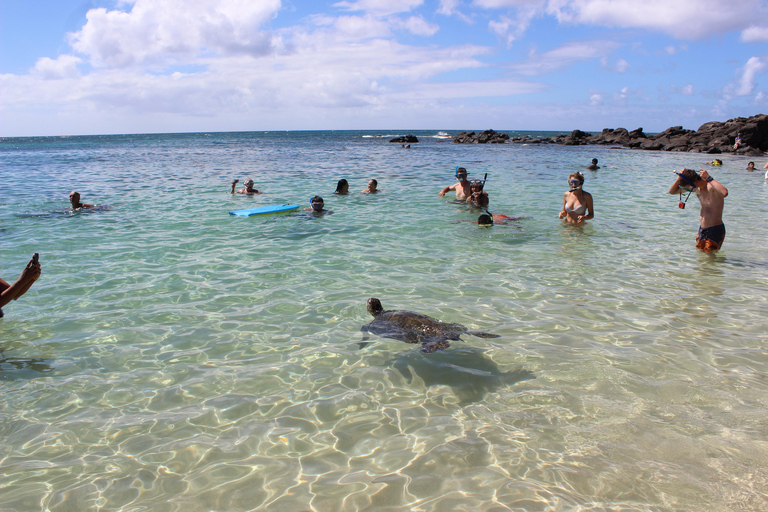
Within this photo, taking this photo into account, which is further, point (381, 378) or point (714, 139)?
point (714, 139)

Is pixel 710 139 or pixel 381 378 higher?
pixel 710 139

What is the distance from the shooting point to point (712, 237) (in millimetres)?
8016

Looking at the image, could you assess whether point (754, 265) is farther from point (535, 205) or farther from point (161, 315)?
point (161, 315)

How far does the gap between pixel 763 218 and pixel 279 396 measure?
13.1 m

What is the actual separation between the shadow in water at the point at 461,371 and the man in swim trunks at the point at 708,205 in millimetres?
5802

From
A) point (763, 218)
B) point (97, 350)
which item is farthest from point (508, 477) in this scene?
point (763, 218)

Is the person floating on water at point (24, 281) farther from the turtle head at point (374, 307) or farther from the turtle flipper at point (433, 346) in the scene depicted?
the turtle flipper at point (433, 346)

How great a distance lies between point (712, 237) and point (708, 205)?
0.56 meters

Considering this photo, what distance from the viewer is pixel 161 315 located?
554 centimetres

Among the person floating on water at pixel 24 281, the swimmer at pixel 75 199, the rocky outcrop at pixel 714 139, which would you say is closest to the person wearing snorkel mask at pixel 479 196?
the person floating on water at pixel 24 281

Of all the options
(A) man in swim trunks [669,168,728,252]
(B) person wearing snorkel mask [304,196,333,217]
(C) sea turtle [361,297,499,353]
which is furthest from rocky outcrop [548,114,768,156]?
(C) sea turtle [361,297,499,353]

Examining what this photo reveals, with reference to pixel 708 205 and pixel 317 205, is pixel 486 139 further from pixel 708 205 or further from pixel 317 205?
pixel 708 205

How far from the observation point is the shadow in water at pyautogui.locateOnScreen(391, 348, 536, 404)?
3998mm

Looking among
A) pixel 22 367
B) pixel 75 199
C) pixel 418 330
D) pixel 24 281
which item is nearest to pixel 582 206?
pixel 418 330
